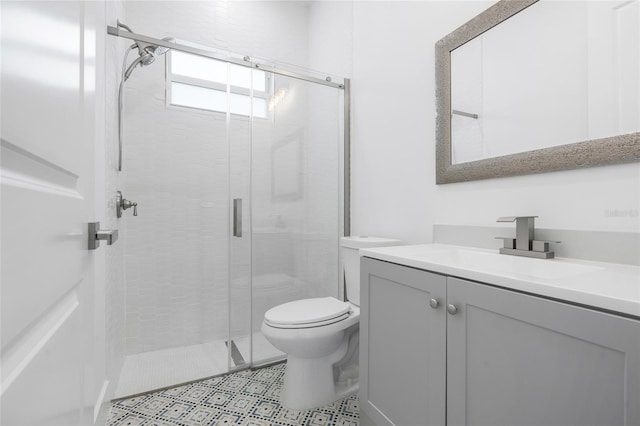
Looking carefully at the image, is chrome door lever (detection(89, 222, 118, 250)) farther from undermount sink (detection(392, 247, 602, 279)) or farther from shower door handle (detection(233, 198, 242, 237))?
shower door handle (detection(233, 198, 242, 237))

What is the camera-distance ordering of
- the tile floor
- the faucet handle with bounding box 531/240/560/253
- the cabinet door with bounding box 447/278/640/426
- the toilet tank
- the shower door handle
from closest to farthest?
the cabinet door with bounding box 447/278/640/426
the faucet handle with bounding box 531/240/560/253
the tile floor
the toilet tank
the shower door handle

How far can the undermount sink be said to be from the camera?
994 millimetres

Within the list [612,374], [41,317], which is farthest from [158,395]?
[612,374]

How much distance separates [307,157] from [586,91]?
5.11ft

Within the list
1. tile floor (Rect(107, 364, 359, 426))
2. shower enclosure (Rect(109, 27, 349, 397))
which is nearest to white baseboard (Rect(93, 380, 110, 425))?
tile floor (Rect(107, 364, 359, 426))

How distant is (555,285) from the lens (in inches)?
28.8

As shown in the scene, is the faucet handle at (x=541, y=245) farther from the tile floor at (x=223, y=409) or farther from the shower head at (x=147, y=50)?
the shower head at (x=147, y=50)

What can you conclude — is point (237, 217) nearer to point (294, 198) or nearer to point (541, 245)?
point (294, 198)

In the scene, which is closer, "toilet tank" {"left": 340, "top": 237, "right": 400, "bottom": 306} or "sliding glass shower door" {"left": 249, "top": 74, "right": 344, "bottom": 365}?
"toilet tank" {"left": 340, "top": 237, "right": 400, "bottom": 306}

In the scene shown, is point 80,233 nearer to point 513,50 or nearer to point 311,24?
point 513,50

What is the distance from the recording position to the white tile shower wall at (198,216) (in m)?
2.15

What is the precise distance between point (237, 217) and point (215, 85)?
1.06 meters

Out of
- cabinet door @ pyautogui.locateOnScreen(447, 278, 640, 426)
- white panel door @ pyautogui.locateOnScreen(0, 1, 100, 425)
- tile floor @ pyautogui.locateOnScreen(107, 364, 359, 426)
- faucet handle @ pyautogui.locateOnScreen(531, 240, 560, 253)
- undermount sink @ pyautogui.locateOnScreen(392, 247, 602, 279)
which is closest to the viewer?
white panel door @ pyautogui.locateOnScreen(0, 1, 100, 425)

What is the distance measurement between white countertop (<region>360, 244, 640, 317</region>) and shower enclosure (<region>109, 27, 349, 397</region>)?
996 millimetres
